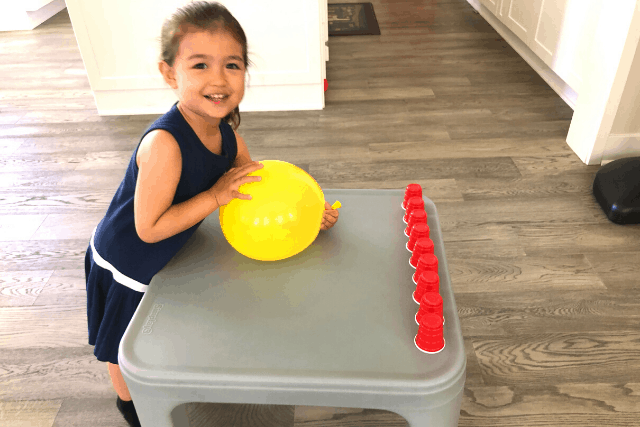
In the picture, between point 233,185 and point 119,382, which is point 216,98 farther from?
point 119,382

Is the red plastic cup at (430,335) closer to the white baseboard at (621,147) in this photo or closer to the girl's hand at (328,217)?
the girl's hand at (328,217)

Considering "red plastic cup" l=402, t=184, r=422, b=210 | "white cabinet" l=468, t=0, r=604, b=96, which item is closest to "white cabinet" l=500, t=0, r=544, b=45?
"white cabinet" l=468, t=0, r=604, b=96

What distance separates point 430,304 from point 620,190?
125 cm

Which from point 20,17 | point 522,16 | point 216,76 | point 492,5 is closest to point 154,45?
point 216,76

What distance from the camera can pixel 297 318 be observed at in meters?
0.73

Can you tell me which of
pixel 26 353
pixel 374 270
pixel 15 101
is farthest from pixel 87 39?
pixel 374 270

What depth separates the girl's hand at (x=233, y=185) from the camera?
0.77 meters

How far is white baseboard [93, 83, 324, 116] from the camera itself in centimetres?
244

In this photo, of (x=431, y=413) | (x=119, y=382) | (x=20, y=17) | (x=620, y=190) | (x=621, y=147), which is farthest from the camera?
(x=20, y=17)

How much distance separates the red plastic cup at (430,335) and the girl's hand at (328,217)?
30 centimetres

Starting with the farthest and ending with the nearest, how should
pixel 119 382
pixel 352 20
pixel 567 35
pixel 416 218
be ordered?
pixel 352 20 < pixel 567 35 < pixel 119 382 < pixel 416 218

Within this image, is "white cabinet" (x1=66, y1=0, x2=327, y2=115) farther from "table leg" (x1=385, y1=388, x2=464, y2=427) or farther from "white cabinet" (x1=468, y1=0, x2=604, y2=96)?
"table leg" (x1=385, y1=388, x2=464, y2=427)

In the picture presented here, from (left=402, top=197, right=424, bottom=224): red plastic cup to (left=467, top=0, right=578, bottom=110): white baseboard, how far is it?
1.51m

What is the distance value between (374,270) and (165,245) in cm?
37
